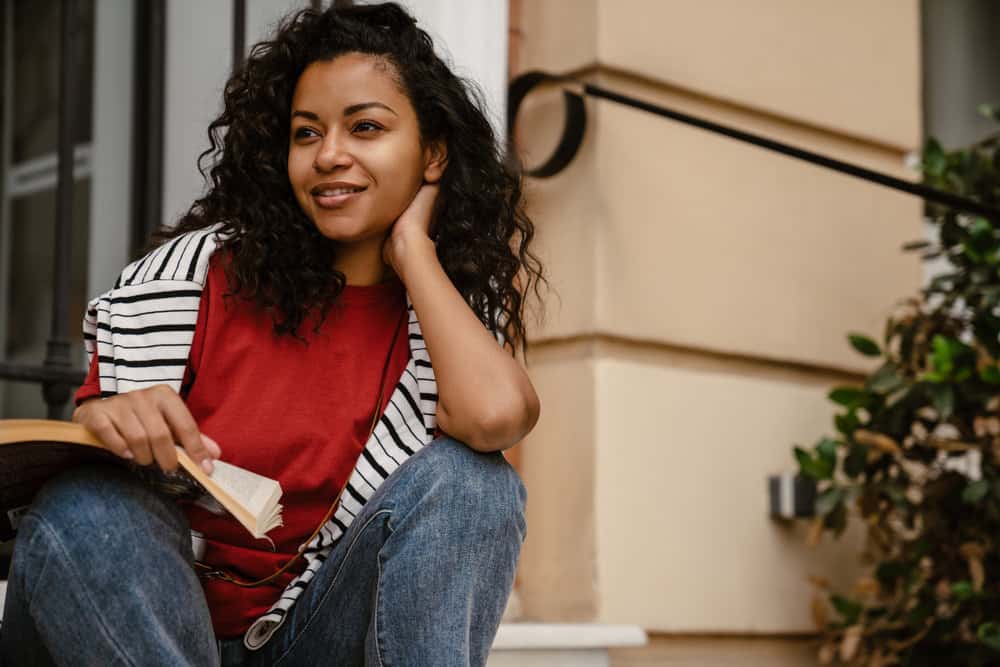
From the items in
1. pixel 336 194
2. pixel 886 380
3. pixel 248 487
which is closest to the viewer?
pixel 248 487

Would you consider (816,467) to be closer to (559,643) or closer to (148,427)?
(559,643)

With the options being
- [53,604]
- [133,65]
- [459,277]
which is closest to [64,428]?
[53,604]

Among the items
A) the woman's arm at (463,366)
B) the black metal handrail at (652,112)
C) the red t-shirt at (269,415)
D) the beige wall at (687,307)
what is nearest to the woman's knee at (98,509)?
the red t-shirt at (269,415)

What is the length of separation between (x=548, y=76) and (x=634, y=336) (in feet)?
1.87

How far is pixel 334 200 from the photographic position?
5.94 feet

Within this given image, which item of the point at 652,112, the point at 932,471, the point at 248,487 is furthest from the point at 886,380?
the point at 248,487

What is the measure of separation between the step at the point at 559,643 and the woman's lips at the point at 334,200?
0.97 m

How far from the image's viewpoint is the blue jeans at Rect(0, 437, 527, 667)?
1373mm

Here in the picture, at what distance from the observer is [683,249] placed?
2.88 meters

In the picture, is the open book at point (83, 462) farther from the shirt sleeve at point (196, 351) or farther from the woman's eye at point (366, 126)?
the woman's eye at point (366, 126)

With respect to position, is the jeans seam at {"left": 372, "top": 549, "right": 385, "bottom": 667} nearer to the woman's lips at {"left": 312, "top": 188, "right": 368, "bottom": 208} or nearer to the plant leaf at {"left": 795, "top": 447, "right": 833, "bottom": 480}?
the woman's lips at {"left": 312, "top": 188, "right": 368, "bottom": 208}

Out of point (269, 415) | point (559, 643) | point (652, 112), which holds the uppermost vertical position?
point (652, 112)

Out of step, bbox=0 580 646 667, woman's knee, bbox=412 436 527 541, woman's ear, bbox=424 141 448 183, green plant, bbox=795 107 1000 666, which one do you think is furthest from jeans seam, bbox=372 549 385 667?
green plant, bbox=795 107 1000 666

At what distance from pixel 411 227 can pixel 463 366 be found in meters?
0.24
